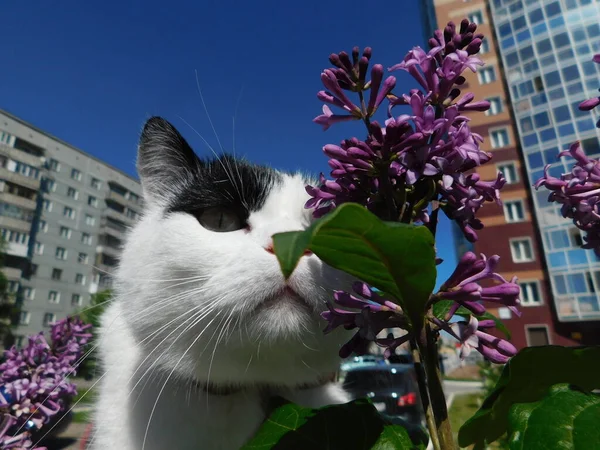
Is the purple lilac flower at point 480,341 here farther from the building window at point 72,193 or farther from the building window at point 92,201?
the building window at point 92,201

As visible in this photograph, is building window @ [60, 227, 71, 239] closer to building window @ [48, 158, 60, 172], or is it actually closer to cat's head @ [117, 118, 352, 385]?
building window @ [48, 158, 60, 172]

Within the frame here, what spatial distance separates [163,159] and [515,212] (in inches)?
A: 672

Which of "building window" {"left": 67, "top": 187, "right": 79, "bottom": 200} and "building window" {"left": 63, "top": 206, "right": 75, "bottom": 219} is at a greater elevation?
"building window" {"left": 67, "top": 187, "right": 79, "bottom": 200}

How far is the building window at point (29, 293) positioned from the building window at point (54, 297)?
90 centimetres

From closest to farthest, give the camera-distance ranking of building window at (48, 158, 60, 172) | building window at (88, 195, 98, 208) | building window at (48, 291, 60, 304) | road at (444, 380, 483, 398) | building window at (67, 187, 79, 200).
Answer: road at (444, 380, 483, 398), building window at (48, 291, 60, 304), building window at (48, 158, 60, 172), building window at (67, 187, 79, 200), building window at (88, 195, 98, 208)

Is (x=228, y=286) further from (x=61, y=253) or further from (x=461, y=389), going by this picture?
(x=61, y=253)

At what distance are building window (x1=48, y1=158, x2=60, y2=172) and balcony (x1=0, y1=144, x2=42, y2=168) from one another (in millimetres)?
827

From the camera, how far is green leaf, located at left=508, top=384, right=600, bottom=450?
0.98 ft

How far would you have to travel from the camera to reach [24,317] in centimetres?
2211

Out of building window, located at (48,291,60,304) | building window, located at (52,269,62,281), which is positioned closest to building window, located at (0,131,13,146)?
building window, located at (52,269,62,281)

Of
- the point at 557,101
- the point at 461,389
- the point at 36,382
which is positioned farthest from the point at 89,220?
the point at 36,382

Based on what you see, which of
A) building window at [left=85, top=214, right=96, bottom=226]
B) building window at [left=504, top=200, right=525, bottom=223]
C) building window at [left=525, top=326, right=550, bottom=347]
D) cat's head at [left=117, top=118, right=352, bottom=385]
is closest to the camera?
cat's head at [left=117, top=118, right=352, bottom=385]

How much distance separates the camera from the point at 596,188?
510 millimetres

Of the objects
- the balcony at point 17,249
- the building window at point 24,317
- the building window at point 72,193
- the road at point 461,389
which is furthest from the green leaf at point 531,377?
the building window at point 72,193
